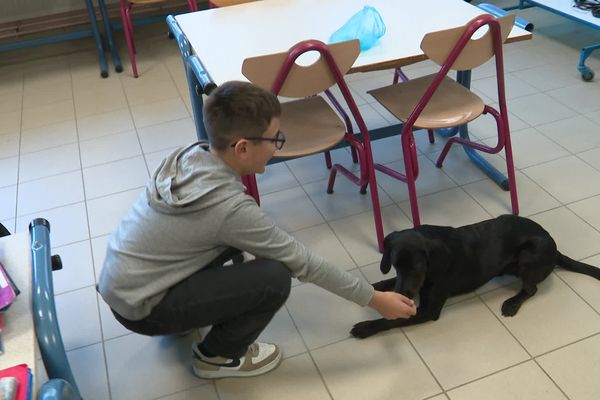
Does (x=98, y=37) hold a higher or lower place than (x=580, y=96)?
higher

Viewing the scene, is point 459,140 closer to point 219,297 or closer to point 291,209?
point 291,209

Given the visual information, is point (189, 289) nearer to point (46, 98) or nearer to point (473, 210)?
point (473, 210)

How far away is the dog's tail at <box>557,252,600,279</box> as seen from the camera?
1.95 meters

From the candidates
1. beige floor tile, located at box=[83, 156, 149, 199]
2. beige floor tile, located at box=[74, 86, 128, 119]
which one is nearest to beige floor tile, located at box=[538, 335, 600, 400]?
beige floor tile, located at box=[83, 156, 149, 199]

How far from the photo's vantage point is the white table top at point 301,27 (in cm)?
197

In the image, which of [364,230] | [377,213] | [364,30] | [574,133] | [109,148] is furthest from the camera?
[109,148]

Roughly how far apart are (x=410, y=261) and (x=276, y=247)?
525 millimetres

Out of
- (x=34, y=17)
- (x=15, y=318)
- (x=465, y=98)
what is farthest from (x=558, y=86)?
(x=34, y=17)

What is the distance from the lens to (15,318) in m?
1.11

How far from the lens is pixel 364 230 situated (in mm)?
2273

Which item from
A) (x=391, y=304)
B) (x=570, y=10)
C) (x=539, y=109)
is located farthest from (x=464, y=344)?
(x=570, y=10)

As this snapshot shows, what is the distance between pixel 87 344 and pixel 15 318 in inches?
31.6

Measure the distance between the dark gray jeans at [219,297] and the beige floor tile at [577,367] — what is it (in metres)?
0.88

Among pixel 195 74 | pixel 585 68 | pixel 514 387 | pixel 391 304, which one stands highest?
pixel 195 74
